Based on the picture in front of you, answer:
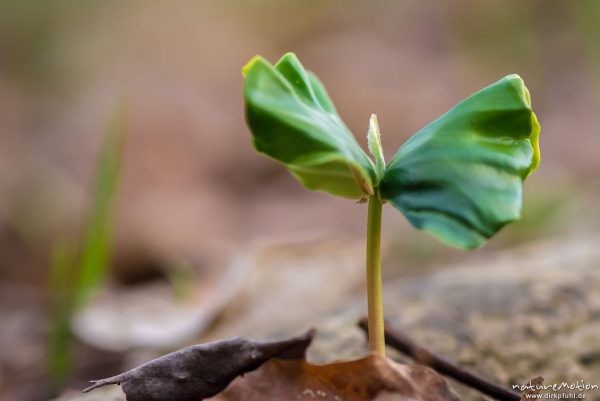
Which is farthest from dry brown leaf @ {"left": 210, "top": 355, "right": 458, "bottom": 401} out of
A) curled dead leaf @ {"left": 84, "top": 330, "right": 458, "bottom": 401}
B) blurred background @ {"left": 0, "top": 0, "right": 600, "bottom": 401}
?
blurred background @ {"left": 0, "top": 0, "right": 600, "bottom": 401}

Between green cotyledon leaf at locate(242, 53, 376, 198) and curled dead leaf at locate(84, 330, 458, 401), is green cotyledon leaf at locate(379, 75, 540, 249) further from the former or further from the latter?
curled dead leaf at locate(84, 330, 458, 401)

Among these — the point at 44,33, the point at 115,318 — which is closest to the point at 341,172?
the point at 115,318

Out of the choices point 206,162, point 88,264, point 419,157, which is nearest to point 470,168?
point 419,157

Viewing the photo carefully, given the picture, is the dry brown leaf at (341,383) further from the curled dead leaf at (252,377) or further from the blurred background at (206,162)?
the blurred background at (206,162)

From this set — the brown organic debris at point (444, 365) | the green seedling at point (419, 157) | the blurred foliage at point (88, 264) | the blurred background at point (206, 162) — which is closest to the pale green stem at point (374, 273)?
the green seedling at point (419, 157)

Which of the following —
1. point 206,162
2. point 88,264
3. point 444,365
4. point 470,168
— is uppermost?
point 206,162

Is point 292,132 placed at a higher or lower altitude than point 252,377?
higher

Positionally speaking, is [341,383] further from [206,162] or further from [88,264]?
[206,162]

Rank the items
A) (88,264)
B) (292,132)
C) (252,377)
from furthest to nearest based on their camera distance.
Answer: (88,264) < (252,377) < (292,132)
